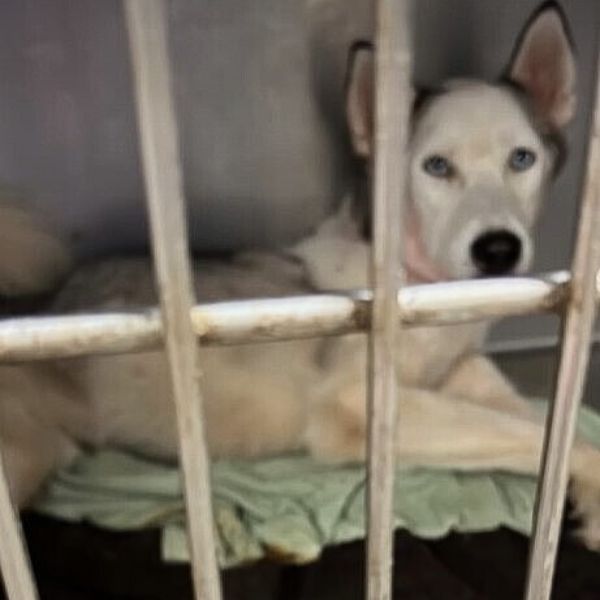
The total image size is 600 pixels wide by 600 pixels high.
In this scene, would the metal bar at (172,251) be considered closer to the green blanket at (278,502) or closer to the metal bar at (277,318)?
the metal bar at (277,318)

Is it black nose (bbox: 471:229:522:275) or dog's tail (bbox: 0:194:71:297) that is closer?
black nose (bbox: 471:229:522:275)

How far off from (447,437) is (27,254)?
0.50 meters

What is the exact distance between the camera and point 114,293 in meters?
1.15

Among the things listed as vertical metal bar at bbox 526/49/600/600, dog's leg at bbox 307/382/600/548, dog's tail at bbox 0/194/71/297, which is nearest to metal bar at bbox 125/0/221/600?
vertical metal bar at bbox 526/49/600/600

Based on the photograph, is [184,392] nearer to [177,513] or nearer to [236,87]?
[177,513]

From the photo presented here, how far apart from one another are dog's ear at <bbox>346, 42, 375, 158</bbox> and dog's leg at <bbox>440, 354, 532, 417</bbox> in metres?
0.31

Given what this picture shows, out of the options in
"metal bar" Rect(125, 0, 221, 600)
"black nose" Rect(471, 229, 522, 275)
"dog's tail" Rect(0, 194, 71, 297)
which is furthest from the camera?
"dog's tail" Rect(0, 194, 71, 297)

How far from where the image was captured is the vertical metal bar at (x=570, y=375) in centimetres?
58

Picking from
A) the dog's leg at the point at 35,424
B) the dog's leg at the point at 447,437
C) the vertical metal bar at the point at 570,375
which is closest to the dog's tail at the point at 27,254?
the dog's leg at the point at 35,424

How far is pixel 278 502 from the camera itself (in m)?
1.11

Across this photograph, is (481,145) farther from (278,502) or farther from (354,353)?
(278,502)

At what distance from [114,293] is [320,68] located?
34 centimetres

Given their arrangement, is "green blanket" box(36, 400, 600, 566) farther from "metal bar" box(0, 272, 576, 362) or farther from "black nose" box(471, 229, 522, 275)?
"metal bar" box(0, 272, 576, 362)

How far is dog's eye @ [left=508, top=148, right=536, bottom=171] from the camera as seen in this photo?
3.76 feet
